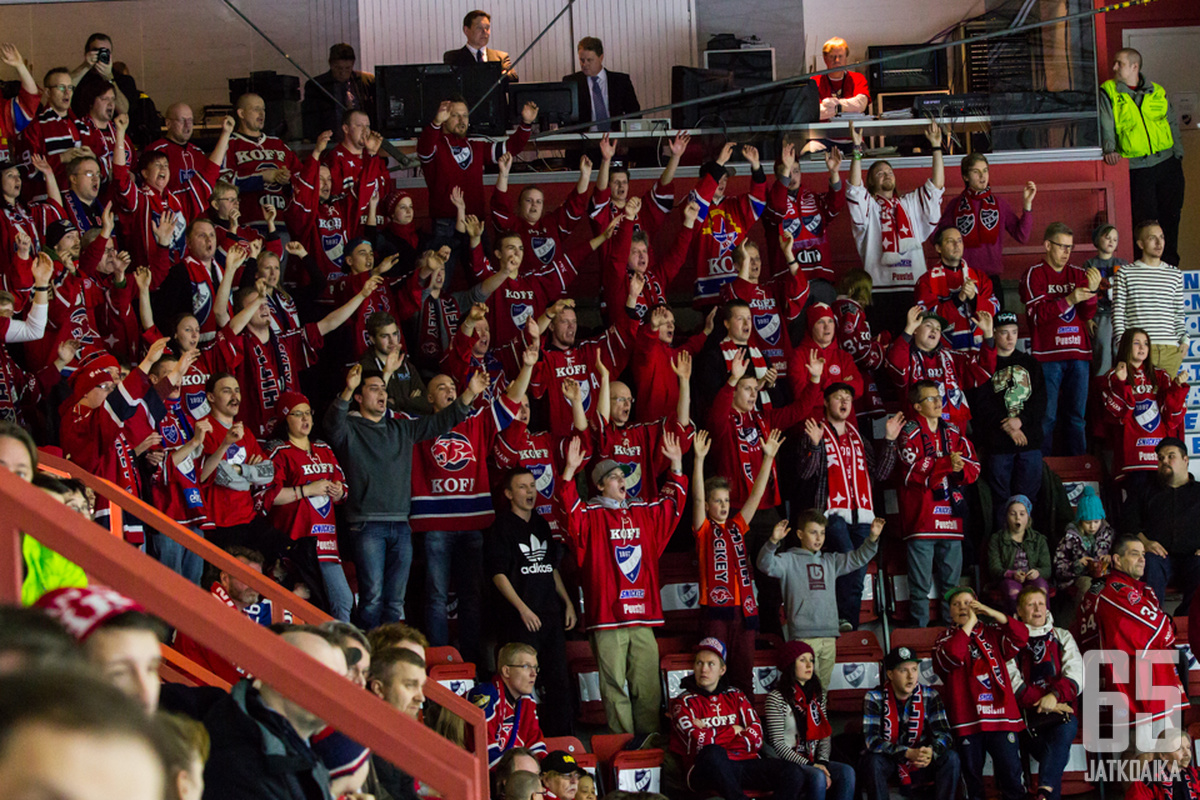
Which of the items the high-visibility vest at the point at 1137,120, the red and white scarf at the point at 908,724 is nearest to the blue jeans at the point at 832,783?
the red and white scarf at the point at 908,724

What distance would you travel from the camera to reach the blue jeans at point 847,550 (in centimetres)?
758

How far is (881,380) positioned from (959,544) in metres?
1.58

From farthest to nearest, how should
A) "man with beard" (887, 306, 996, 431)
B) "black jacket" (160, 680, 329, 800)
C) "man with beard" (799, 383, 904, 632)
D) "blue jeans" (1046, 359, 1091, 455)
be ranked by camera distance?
"blue jeans" (1046, 359, 1091, 455)
"man with beard" (887, 306, 996, 431)
"man with beard" (799, 383, 904, 632)
"black jacket" (160, 680, 329, 800)

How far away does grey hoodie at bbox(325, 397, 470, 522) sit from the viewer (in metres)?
7.08

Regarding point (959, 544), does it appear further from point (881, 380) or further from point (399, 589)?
point (399, 589)

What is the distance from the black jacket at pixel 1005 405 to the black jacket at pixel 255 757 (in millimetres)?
6524

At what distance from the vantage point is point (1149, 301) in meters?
9.14

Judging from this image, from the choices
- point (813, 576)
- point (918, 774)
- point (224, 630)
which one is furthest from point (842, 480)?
point (224, 630)

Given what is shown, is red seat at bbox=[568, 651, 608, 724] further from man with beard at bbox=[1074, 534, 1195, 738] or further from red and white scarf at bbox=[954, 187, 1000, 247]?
red and white scarf at bbox=[954, 187, 1000, 247]

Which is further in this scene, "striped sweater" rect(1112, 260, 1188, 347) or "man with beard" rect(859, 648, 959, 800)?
"striped sweater" rect(1112, 260, 1188, 347)

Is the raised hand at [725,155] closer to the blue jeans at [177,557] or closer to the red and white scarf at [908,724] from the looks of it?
the red and white scarf at [908,724]

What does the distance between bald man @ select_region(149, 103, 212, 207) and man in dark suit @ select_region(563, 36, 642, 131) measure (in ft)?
9.25

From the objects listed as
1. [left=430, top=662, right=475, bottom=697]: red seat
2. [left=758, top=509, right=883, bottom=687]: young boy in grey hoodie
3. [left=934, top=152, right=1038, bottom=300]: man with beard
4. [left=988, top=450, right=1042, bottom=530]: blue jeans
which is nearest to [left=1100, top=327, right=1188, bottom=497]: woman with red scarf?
[left=988, top=450, right=1042, bottom=530]: blue jeans

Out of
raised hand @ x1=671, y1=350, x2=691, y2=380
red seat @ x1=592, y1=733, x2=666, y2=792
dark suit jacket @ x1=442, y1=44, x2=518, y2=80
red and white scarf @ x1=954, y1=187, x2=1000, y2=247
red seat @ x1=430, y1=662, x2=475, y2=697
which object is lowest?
red seat @ x1=592, y1=733, x2=666, y2=792
